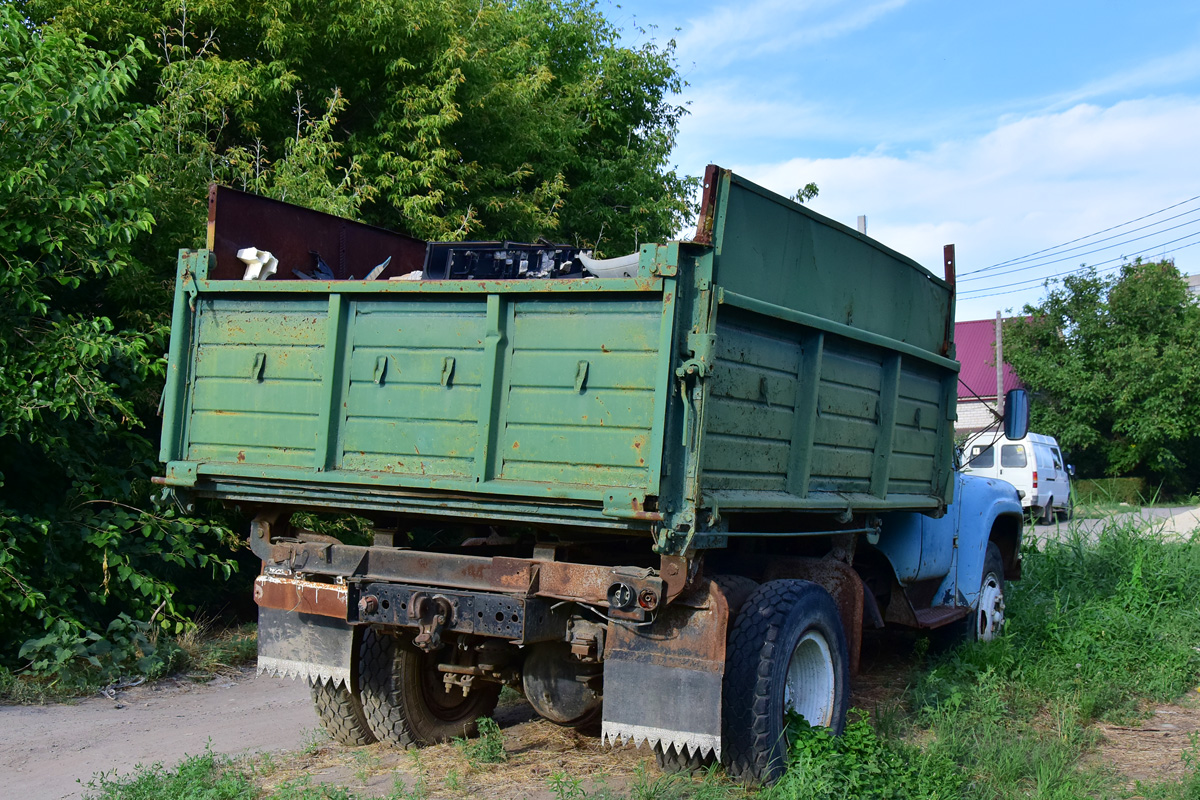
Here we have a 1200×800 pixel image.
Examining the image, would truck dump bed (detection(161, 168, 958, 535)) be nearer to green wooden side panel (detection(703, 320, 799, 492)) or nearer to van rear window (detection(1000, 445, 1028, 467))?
green wooden side panel (detection(703, 320, 799, 492))

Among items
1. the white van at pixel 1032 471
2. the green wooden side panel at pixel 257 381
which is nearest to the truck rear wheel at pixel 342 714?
the green wooden side panel at pixel 257 381

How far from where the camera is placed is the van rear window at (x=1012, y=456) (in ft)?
63.9

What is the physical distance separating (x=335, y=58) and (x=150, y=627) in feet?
19.0

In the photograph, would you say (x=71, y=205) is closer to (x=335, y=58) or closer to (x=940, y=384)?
(x=335, y=58)

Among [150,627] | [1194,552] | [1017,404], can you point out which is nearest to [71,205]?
[150,627]

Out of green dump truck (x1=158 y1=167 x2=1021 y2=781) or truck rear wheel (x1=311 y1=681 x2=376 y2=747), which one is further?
truck rear wheel (x1=311 y1=681 x2=376 y2=747)

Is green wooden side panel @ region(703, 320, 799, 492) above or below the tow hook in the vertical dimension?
above

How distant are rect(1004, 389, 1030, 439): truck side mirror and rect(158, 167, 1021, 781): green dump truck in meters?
1.58

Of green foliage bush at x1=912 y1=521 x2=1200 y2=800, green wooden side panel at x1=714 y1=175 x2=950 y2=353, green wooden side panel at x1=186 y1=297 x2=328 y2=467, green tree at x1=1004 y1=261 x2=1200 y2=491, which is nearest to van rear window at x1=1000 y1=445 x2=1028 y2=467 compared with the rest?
green tree at x1=1004 y1=261 x2=1200 y2=491

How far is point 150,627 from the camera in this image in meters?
6.68

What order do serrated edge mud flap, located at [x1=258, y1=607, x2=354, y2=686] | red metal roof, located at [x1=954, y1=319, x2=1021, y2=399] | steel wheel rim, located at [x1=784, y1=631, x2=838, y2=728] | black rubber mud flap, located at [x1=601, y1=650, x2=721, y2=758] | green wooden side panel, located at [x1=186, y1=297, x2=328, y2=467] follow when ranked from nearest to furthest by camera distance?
black rubber mud flap, located at [x1=601, y1=650, x2=721, y2=758] < green wooden side panel, located at [x1=186, y1=297, x2=328, y2=467] < steel wheel rim, located at [x1=784, y1=631, x2=838, y2=728] < serrated edge mud flap, located at [x1=258, y1=607, x2=354, y2=686] < red metal roof, located at [x1=954, y1=319, x2=1021, y2=399]

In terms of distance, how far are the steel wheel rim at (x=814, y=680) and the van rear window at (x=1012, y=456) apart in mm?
16248

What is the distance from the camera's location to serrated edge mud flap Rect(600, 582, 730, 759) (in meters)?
3.92

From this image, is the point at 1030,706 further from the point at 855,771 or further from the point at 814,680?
the point at 855,771
